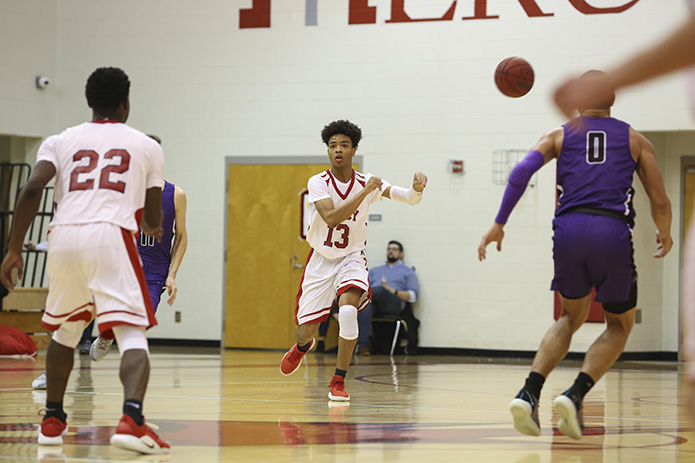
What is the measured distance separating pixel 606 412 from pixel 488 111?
6.48m

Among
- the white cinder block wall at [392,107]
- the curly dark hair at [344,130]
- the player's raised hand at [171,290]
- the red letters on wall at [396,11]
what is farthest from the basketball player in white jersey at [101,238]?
the red letters on wall at [396,11]

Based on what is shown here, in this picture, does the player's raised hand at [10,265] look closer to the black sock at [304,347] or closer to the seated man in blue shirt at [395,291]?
the black sock at [304,347]

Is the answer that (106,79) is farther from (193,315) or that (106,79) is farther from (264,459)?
(193,315)

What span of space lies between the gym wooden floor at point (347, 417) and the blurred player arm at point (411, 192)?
55.7 inches

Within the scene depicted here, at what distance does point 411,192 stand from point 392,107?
609 centimetres

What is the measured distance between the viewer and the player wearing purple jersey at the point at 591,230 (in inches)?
159

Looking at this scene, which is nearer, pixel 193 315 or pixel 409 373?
pixel 409 373

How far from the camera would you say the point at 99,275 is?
3.68 metres

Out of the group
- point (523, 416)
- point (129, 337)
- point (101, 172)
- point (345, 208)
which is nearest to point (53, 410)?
point (129, 337)

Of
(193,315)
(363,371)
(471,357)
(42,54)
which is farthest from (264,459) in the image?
(42,54)

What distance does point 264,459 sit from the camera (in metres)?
3.67

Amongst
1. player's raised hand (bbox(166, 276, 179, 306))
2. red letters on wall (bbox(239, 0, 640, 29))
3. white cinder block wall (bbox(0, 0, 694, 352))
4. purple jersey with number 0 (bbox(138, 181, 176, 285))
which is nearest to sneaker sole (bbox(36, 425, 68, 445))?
player's raised hand (bbox(166, 276, 179, 306))

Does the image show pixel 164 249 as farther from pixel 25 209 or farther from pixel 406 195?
pixel 25 209

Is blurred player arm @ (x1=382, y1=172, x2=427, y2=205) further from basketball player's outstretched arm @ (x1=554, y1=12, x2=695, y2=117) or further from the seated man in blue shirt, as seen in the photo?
the seated man in blue shirt
